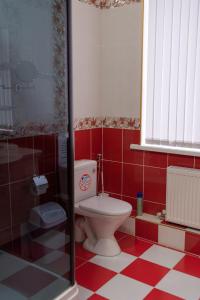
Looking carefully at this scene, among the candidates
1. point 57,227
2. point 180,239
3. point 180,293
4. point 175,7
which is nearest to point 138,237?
point 180,239

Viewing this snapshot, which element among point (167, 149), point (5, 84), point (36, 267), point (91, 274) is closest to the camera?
point (5, 84)

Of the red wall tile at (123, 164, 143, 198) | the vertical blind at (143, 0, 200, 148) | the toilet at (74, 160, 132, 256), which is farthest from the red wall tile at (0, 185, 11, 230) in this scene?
the vertical blind at (143, 0, 200, 148)

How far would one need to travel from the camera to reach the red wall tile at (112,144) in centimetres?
302

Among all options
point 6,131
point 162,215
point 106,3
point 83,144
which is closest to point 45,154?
point 6,131

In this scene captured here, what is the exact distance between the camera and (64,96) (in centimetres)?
182

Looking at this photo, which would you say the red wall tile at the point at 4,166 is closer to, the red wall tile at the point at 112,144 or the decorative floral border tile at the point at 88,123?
the decorative floral border tile at the point at 88,123

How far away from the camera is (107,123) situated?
3.08 m

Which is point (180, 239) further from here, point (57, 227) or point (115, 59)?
point (115, 59)

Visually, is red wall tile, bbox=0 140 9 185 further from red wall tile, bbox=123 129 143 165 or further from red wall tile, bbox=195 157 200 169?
red wall tile, bbox=195 157 200 169

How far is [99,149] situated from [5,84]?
1.53 m

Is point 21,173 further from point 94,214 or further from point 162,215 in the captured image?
point 162,215

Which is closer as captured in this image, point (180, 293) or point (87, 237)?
point (180, 293)

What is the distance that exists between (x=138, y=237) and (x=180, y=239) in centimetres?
39

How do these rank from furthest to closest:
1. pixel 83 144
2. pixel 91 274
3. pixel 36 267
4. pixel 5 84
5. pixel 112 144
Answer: pixel 112 144, pixel 83 144, pixel 91 274, pixel 36 267, pixel 5 84
